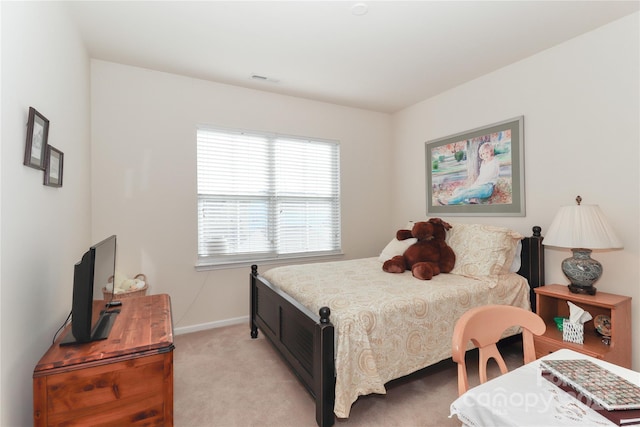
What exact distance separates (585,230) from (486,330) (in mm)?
1582

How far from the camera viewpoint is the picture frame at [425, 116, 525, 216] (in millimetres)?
2961

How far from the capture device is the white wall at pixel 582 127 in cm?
224

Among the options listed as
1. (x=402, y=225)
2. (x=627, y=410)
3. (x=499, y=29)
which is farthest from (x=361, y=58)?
(x=627, y=410)

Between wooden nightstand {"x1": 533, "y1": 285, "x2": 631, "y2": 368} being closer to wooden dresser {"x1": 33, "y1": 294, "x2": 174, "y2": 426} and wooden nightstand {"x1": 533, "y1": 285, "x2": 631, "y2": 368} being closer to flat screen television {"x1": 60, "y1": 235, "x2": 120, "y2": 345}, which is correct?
wooden dresser {"x1": 33, "y1": 294, "x2": 174, "y2": 426}

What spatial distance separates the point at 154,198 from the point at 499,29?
11.1ft

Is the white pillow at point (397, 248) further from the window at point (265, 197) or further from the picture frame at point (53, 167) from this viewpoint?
the picture frame at point (53, 167)

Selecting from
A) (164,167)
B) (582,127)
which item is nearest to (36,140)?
(164,167)

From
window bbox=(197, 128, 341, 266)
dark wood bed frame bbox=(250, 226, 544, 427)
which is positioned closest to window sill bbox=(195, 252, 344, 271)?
window bbox=(197, 128, 341, 266)

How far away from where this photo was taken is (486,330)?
1162mm

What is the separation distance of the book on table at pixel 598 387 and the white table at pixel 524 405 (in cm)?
2

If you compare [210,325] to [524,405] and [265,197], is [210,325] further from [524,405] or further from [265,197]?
[524,405]

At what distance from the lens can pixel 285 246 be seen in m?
3.75

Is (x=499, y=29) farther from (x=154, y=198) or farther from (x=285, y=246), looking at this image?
(x=154, y=198)

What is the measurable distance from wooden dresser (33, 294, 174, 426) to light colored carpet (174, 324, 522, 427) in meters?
0.56
